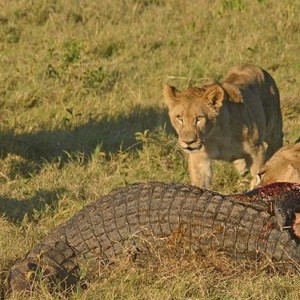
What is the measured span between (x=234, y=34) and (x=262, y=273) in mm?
6913

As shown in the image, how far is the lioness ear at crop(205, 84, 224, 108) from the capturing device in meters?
7.14

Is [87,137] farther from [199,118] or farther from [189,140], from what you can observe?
[189,140]

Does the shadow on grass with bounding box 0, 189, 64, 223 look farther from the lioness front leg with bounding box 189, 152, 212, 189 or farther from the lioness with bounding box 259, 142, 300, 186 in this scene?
Answer: the lioness with bounding box 259, 142, 300, 186

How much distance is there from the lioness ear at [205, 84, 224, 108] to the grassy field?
21.3 inches

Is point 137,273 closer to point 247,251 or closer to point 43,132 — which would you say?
point 247,251

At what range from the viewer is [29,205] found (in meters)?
6.45

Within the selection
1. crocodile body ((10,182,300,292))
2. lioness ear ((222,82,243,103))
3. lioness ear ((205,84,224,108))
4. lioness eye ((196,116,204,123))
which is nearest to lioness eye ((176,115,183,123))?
lioness eye ((196,116,204,123))

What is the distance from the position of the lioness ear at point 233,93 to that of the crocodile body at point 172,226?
110 inches

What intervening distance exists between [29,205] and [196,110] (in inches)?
55.7

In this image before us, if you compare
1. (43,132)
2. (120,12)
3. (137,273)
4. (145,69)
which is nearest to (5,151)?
(43,132)

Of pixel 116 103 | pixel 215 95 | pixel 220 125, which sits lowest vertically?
pixel 116 103

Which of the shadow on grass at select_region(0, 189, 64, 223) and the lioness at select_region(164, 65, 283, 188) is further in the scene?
the lioness at select_region(164, 65, 283, 188)

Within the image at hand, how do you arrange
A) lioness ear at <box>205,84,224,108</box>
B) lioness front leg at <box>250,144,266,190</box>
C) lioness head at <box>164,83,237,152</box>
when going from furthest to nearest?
lioness front leg at <box>250,144,266,190</box>, lioness ear at <box>205,84,224,108</box>, lioness head at <box>164,83,237,152</box>

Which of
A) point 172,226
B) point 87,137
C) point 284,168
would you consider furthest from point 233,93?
point 172,226
